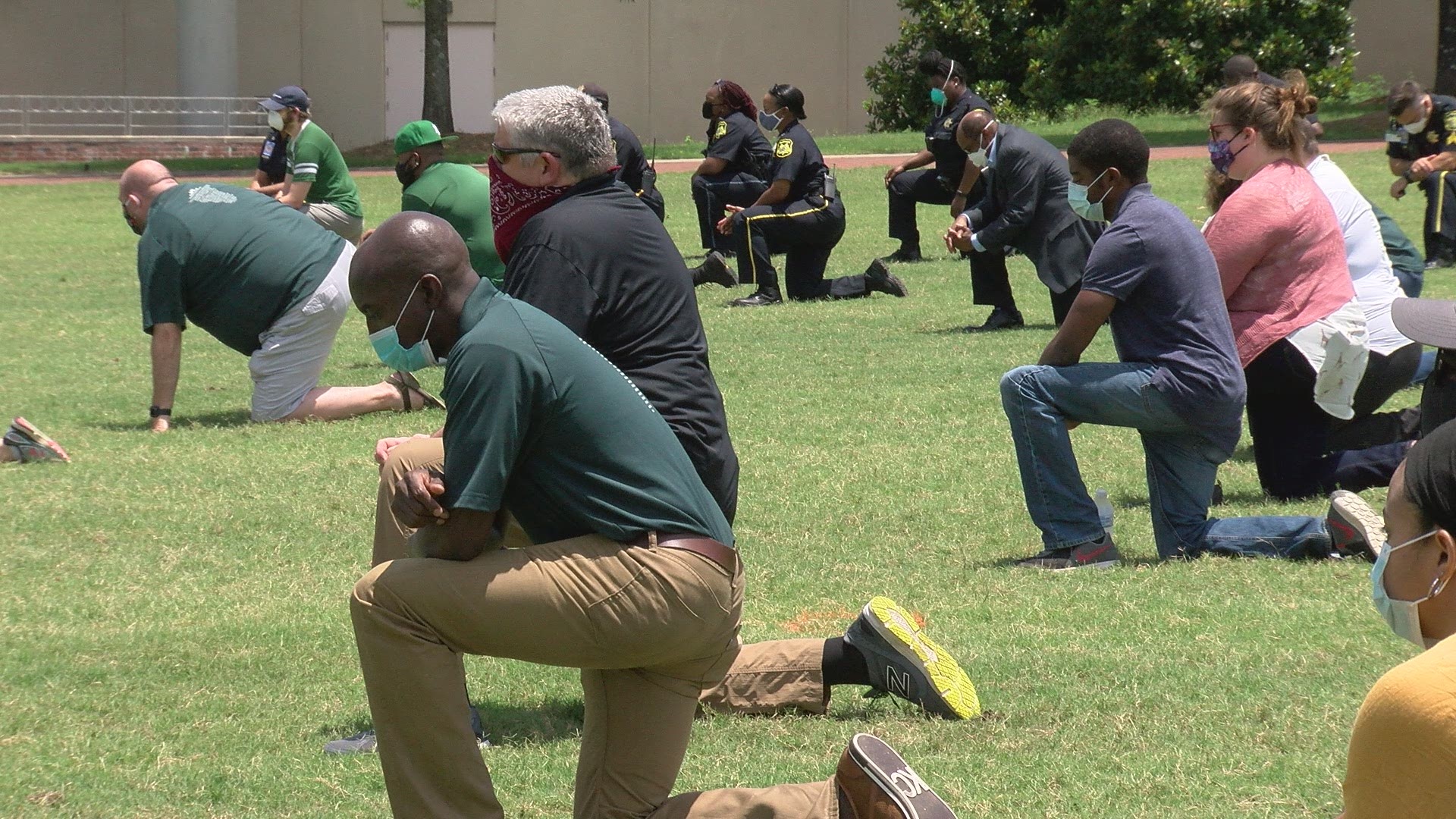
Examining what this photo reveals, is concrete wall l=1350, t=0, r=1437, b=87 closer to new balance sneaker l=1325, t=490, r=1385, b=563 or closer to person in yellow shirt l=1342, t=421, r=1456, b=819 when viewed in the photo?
new balance sneaker l=1325, t=490, r=1385, b=563

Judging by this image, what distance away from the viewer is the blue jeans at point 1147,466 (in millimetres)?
6164

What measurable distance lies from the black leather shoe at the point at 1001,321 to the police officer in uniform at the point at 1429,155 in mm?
4350

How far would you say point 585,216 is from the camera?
4320mm

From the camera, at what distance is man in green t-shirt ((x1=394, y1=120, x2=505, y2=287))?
1050 centimetres

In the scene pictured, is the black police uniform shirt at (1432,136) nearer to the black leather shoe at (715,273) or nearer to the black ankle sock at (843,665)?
the black leather shoe at (715,273)

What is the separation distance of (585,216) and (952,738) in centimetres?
181

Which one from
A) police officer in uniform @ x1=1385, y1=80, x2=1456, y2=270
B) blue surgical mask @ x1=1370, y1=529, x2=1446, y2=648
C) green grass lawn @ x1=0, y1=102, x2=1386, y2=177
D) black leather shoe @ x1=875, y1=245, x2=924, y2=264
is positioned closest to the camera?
blue surgical mask @ x1=1370, y1=529, x2=1446, y2=648

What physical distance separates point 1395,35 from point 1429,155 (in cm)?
2316

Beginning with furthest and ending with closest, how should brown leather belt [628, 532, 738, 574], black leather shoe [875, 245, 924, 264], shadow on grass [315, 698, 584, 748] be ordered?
black leather shoe [875, 245, 924, 264], shadow on grass [315, 698, 584, 748], brown leather belt [628, 532, 738, 574]

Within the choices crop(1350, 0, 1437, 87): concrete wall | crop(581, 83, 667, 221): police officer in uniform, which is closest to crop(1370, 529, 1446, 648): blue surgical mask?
crop(581, 83, 667, 221): police officer in uniform

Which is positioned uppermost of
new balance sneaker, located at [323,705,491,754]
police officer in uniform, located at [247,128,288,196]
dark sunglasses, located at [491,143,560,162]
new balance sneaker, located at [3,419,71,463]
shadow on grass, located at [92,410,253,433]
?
dark sunglasses, located at [491,143,560,162]

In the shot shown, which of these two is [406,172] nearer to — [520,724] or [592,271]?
[520,724]

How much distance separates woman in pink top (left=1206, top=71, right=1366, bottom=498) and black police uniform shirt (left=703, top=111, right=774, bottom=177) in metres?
8.86

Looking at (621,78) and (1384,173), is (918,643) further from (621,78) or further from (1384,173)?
(621,78)
